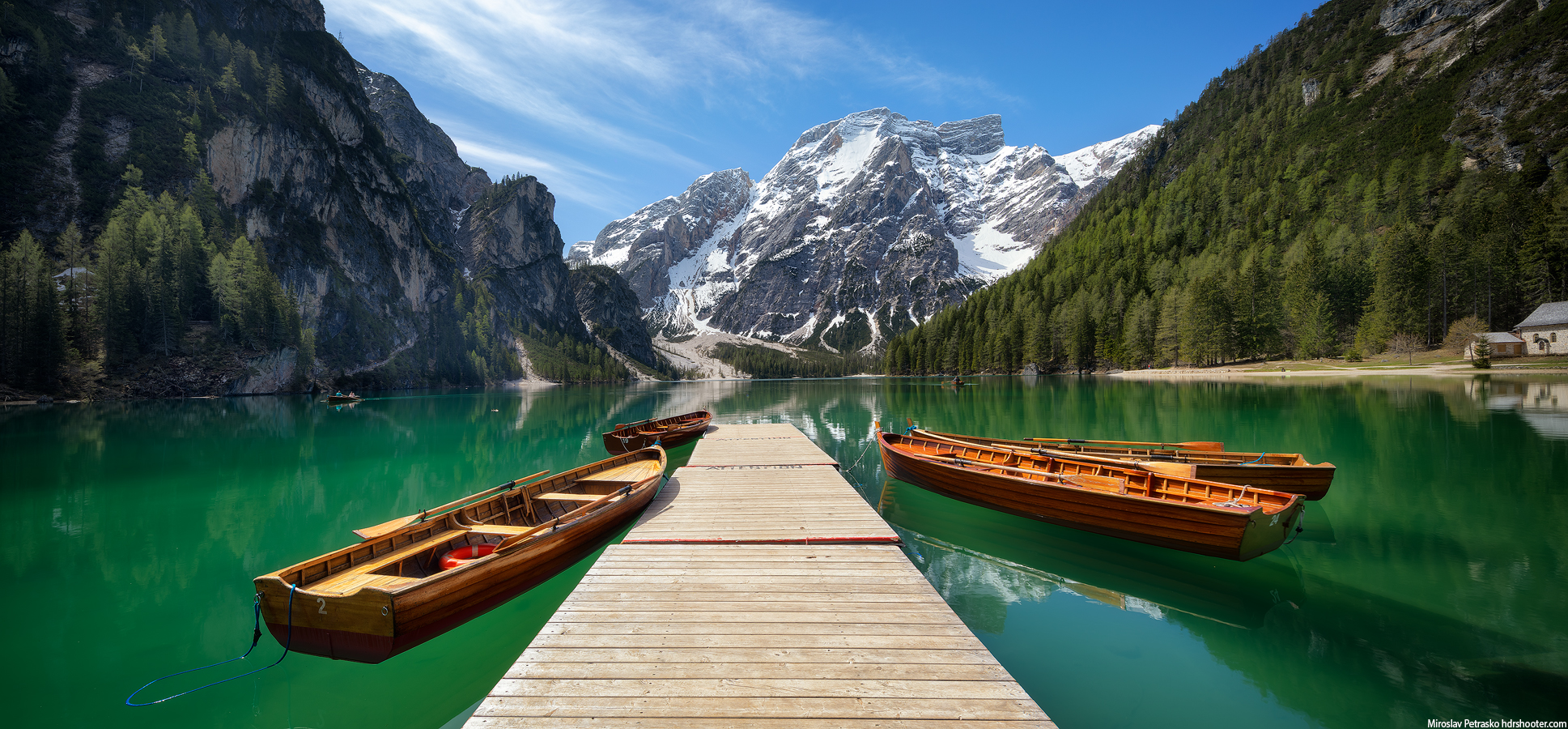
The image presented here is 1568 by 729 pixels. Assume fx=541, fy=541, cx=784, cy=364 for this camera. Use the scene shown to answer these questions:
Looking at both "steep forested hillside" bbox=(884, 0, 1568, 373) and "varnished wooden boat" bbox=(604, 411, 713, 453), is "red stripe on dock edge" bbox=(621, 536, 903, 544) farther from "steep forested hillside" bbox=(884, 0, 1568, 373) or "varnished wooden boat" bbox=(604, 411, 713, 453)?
Answer: "steep forested hillside" bbox=(884, 0, 1568, 373)

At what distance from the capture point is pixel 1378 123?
106000 mm

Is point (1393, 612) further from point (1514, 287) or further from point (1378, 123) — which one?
point (1378, 123)

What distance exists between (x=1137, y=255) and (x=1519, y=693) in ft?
429

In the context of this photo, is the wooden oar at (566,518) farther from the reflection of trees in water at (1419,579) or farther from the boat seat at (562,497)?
the reflection of trees in water at (1419,579)

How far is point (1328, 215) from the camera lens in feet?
311

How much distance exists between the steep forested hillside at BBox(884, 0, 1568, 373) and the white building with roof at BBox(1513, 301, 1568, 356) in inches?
261

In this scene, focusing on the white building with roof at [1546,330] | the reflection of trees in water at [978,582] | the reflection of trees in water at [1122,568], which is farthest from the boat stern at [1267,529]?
the white building with roof at [1546,330]

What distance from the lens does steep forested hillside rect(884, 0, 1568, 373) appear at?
63406mm

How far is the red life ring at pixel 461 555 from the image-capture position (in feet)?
30.0

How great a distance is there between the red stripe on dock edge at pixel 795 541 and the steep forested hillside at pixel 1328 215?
87975mm

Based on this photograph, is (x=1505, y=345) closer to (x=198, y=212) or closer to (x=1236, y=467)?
(x=1236, y=467)

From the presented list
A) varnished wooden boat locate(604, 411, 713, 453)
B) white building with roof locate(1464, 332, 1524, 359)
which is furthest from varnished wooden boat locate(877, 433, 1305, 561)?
white building with roof locate(1464, 332, 1524, 359)

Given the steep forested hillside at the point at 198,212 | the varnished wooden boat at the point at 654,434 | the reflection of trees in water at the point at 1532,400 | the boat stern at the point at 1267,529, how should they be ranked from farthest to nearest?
the steep forested hillside at the point at 198,212, the varnished wooden boat at the point at 654,434, the reflection of trees in water at the point at 1532,400, the boat stern at the point at 1267,529

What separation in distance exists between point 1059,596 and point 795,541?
5073 mm
